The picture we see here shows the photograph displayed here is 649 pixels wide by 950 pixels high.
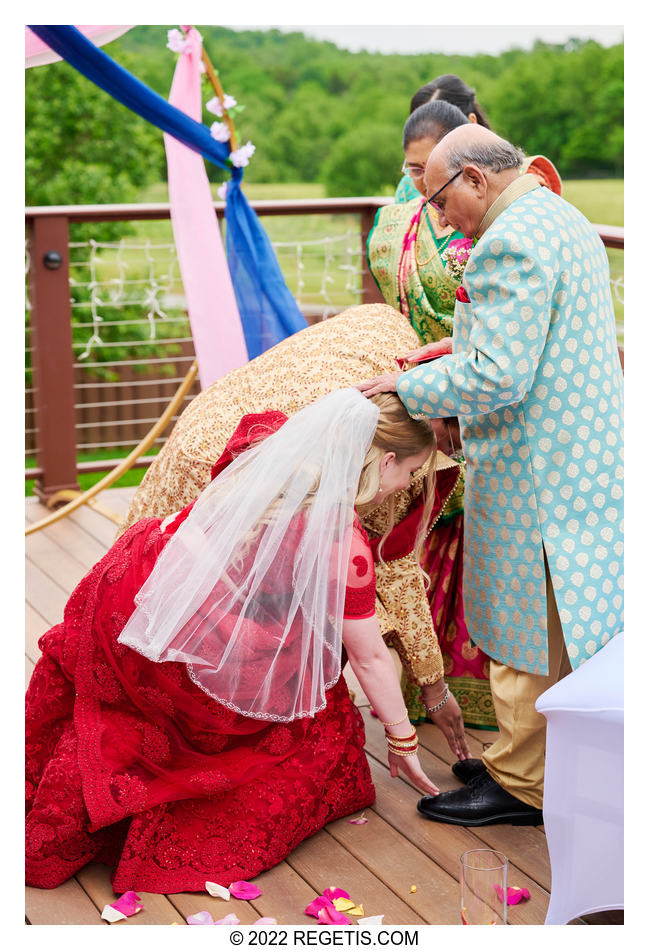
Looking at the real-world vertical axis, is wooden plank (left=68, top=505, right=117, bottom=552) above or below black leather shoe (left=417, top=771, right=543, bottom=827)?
above

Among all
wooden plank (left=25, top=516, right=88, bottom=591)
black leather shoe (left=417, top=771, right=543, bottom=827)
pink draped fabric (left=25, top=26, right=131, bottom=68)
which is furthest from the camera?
wooden plank (left=25, top=516, right=88, bottom=591)

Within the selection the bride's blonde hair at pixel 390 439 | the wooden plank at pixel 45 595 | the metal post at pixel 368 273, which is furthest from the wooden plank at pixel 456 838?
the metal post at pixel 368 273

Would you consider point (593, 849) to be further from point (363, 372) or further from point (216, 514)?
point (363, 372)

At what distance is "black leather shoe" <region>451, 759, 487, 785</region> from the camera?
2.50 meters

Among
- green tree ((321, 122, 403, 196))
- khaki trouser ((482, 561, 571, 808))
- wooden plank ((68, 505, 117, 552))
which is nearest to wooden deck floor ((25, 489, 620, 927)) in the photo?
khaki trouser ((482, 561, 571, 808))

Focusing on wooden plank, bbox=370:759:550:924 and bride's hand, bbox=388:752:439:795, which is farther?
bride's hand, bbox=388:752:439:795

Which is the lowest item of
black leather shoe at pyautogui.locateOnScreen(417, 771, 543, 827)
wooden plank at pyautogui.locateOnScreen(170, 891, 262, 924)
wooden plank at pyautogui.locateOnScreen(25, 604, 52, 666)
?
wooden plank at pyautogui.locateOnScreen(170, 891, 262, 924)

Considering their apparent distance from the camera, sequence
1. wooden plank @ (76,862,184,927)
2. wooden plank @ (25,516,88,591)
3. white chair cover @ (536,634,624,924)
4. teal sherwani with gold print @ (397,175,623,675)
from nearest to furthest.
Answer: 1. white chair cover @ (536,634,624,924)
2. teal sherwani with gold print @ (397,175,623,675)
3. wooden plank @ (76,862,184,927)
4. wooden plank @ (25,516,88,591)

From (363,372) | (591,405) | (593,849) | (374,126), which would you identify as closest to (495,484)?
(591,405)

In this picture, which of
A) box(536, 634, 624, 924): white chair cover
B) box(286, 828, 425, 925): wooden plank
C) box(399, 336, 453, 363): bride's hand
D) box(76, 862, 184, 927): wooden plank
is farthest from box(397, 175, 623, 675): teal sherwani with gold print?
box(76, 862, 184, 927): wooden plank

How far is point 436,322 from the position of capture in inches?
109

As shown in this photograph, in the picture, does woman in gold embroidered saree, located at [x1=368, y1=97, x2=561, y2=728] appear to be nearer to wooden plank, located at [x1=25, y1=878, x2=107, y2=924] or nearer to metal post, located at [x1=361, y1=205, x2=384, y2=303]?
wooden plank, located at [x1=25, y1=878, x2=107, y2=924]

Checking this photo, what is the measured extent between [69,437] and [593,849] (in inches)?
125

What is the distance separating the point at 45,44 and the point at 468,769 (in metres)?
2.39
